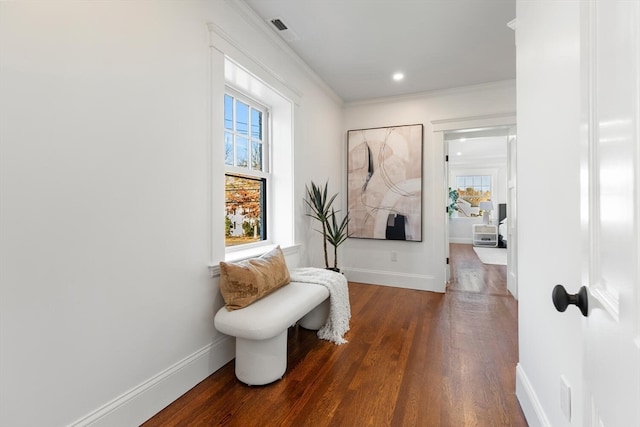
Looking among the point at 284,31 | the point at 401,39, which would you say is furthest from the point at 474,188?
the point at 284,31

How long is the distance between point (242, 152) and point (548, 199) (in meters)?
2.18

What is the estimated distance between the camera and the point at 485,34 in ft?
8.35

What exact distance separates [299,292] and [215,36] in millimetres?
1817

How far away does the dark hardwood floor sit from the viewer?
1546mm

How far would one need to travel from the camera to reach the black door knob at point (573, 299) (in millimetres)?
646

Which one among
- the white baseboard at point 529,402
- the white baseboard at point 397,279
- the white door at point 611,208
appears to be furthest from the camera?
the white baseboard at point 397,279

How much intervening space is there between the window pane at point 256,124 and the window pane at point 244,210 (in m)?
0.43

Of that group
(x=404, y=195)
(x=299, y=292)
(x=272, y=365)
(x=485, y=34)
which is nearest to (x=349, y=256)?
(x=404, y=195)

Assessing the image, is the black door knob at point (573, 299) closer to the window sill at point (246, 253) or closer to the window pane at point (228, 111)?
the window sill at point (246, 253)

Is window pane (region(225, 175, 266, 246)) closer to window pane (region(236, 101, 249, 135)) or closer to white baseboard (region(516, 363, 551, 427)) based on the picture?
window pane (region(236, 101, 249, 135))

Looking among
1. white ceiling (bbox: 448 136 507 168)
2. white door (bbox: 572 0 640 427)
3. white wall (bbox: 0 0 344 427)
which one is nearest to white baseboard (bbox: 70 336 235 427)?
white wall (bbox: 0 0 344 427)

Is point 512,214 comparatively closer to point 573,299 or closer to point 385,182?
point 385,182

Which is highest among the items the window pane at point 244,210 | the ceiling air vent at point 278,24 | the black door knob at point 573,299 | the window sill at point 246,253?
the ceiling air vent at point 278,24

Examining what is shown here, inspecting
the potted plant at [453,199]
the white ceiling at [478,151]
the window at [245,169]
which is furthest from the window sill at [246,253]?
the potted plant at [453,199]
